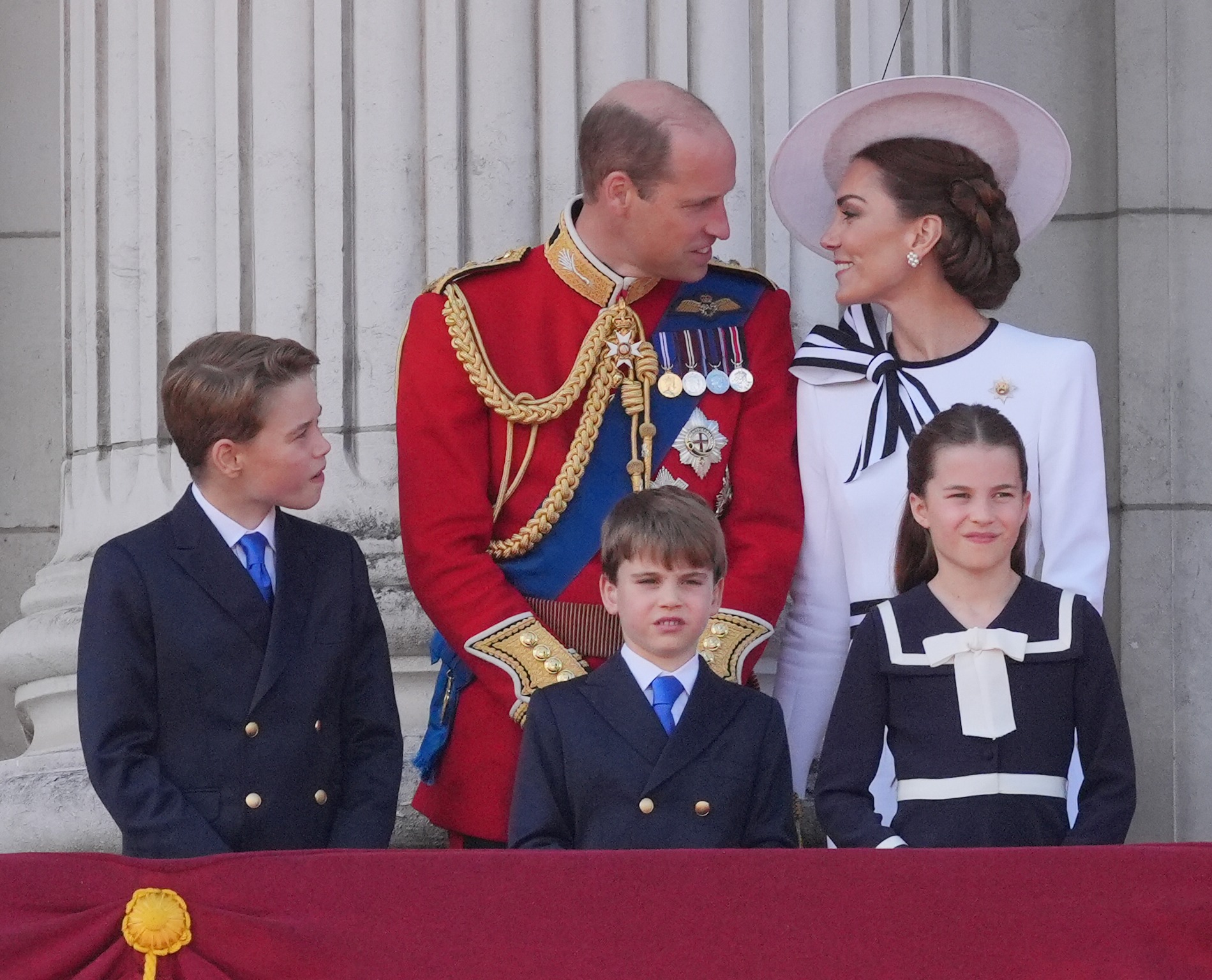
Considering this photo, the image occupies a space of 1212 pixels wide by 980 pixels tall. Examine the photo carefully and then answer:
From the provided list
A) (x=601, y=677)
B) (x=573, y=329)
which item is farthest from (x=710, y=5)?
(x=601, y=677)

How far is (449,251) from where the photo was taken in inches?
177

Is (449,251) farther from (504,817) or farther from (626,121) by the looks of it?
(504,817)

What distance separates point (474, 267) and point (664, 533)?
818 millimetres

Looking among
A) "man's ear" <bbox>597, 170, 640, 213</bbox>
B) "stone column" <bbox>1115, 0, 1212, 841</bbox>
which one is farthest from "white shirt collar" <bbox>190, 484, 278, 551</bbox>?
"stone column" <bbox>1115, 0, 1212, 841</bbox>

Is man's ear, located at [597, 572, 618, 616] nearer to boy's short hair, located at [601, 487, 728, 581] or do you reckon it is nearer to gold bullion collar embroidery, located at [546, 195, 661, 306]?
boy's short hair, located at [601, 487, 728, 581]

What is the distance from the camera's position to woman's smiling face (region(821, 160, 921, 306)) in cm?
Result: 382

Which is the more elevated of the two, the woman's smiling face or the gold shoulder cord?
the woman's smiling face

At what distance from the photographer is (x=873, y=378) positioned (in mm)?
3775

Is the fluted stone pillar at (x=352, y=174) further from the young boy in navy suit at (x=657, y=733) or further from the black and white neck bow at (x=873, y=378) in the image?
the young boy in navy suit at (x=657, y=733)

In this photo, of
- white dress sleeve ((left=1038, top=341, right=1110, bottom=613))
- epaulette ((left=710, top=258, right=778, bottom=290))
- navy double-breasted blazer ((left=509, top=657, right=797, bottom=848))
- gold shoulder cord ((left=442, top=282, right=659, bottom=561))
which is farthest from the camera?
epaulette ((left=710, top=258, right=778, bottom=290))

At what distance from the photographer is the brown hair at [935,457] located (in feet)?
11.1

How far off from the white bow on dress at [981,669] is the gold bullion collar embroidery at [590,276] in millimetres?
952

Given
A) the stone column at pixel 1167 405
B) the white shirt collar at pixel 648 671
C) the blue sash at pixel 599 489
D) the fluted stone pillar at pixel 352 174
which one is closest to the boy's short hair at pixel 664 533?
the white shirt collar at pixel 648 671

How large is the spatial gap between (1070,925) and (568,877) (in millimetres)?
635
